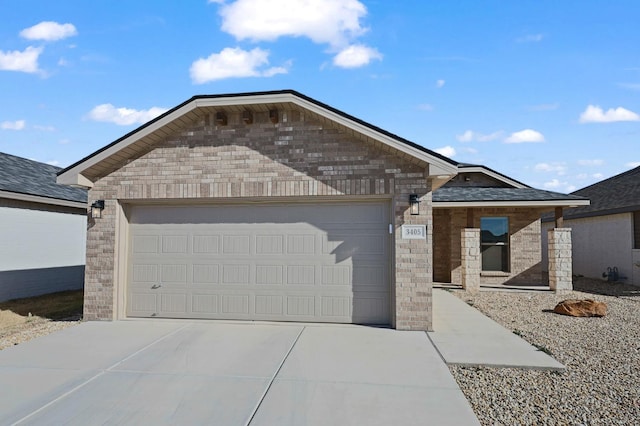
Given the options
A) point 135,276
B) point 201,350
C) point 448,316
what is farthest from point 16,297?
point 448,316

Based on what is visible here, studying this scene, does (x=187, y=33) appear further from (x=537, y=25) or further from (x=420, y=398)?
(x=420, y=398)

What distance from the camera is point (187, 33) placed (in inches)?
448

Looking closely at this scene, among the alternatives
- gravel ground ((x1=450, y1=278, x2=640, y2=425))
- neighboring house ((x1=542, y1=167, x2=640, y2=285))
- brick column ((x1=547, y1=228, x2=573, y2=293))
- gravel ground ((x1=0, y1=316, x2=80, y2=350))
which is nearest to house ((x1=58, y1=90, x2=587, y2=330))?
gravel ground ((x1=0, y1=316, x2=80, y2=350))

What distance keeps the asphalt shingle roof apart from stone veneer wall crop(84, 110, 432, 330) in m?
6.57

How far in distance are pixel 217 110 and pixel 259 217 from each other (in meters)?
2.34

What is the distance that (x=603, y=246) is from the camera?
1819cm

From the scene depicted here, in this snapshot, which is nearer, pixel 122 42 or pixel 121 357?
pixel 121 357

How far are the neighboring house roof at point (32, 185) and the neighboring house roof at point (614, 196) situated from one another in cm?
1997

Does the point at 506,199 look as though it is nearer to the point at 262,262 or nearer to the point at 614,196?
the point at 614,196

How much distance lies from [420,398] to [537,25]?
9.58 m

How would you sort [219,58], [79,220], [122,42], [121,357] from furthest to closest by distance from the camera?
[219,58]
[79,220]
[122,42]
[121,357]

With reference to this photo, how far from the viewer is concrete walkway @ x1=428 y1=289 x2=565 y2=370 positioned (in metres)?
6.02

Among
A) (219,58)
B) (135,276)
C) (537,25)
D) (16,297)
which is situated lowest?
(16,297)

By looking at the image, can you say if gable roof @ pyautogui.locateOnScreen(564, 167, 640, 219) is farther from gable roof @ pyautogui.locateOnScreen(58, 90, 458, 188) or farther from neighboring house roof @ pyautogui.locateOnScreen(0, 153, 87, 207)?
neighboring house roof @ pyautogui.locateOnScreen(0, 153, 87, 207)
